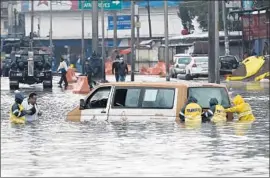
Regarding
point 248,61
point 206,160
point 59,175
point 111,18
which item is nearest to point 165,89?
point 206,160

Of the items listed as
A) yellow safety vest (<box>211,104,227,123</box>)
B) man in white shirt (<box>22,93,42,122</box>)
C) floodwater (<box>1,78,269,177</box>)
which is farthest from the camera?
man in white shirt (<box>22,93,42,122</box>)

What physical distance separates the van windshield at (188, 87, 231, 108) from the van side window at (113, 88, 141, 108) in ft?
4.29

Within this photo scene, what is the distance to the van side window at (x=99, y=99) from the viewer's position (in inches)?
920

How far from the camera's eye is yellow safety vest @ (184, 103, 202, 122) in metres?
22.3

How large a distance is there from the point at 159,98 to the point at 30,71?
2896cm

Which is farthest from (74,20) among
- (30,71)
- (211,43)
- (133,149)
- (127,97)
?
(133,149)

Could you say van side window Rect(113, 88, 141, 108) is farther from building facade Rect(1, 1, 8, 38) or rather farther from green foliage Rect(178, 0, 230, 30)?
building facade Rect(1, 1, 8, 38)

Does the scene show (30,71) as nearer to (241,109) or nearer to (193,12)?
(241,109)

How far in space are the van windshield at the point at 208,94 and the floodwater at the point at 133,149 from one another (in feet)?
2.03

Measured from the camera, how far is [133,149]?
58.4ft

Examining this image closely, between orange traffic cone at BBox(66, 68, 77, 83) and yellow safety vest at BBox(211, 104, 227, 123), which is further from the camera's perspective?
orange traffic cone at BBox(66, 68, 77, 83)

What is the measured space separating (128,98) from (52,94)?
21.5m

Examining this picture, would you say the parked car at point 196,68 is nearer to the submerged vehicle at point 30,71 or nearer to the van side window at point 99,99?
the submerged vehicle at point 30,71

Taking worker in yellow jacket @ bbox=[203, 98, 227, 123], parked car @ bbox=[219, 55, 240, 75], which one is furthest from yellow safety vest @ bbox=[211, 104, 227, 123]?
parked car @ bbox=[219, 55, 240, 75]
